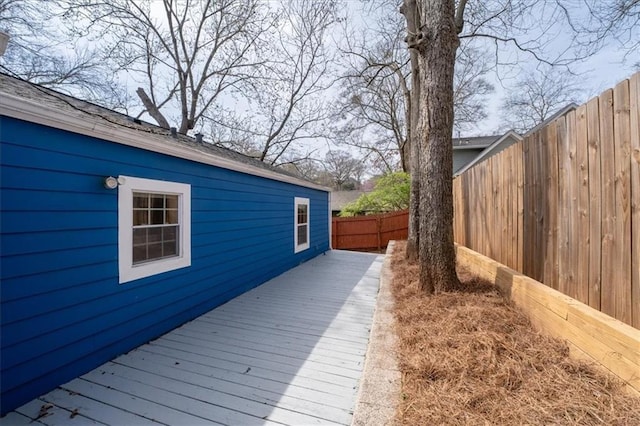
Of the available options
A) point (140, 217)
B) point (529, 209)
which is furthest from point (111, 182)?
point (529, 209)

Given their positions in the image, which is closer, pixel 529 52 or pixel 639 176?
pixel 639 176

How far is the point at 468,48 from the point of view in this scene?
29.0ft

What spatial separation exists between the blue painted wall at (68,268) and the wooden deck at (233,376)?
0.66ft

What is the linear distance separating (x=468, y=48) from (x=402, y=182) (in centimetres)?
697

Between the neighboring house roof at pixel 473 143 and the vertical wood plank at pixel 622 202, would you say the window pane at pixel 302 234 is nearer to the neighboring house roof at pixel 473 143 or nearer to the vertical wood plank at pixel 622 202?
the vertical wood plank at pixel 622 202

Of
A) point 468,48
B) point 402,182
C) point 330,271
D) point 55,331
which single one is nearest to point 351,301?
point 330,271

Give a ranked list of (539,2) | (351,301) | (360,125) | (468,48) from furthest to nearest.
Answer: (360,125), (468,48), (539,2), (351,301)

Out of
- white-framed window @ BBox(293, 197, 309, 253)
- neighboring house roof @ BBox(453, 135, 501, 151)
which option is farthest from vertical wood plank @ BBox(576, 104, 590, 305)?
neighboring house roof @ BBox(453, 135, 501, 151)

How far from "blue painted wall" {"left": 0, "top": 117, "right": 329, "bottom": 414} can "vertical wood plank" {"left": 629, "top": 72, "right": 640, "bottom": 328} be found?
403 centimetres

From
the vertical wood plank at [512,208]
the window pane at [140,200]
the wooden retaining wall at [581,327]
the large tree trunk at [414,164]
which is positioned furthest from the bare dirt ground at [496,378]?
the large tree trunk at [414,164]

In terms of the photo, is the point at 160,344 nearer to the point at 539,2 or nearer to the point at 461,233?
the point at 461,233

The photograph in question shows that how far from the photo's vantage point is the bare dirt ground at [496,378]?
1.63 m

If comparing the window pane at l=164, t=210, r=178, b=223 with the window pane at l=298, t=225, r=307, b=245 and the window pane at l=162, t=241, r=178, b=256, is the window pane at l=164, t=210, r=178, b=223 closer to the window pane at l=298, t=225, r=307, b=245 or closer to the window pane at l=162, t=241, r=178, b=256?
the window pane at l=162, t=241, r=178, b=256

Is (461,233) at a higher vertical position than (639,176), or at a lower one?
lower
